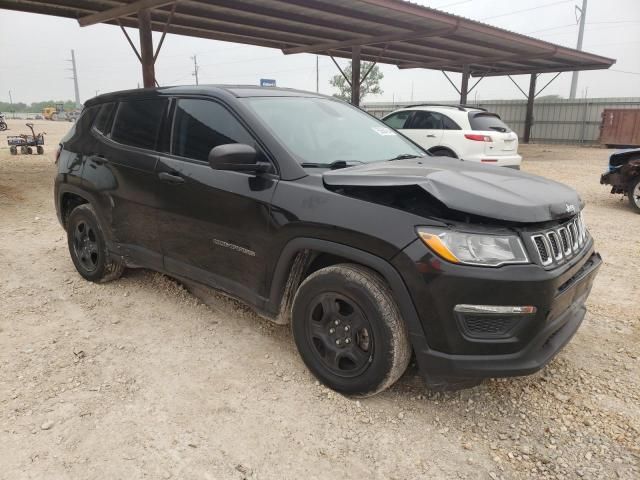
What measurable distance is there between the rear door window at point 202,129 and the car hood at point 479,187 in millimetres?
748

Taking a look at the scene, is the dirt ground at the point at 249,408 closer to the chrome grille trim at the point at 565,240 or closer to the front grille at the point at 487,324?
the front grille at the point at 487,324

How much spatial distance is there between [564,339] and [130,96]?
353cm

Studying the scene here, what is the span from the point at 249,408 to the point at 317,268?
0.88m

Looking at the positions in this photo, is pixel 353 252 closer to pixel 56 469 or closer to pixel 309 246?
pixel 309 246

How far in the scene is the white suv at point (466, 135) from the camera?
920 centimetres

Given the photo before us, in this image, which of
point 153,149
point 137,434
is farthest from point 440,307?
point 153,149

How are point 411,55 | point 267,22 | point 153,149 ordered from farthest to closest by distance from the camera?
point 411,55
point 267,22
point 153,149

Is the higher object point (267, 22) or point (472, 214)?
point (267, 22)

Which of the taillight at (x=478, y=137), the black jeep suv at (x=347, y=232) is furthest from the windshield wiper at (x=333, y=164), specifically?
the taillight at (x=478, y=137)

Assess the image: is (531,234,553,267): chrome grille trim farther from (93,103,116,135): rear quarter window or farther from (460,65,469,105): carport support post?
(460,65,469,105): carport support post

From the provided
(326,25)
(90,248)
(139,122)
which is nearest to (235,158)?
(139,122)

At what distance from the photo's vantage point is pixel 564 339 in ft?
8.16

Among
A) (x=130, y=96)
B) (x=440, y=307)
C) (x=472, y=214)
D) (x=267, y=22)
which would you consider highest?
(x=267, y=22)

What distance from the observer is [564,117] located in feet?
83.3
